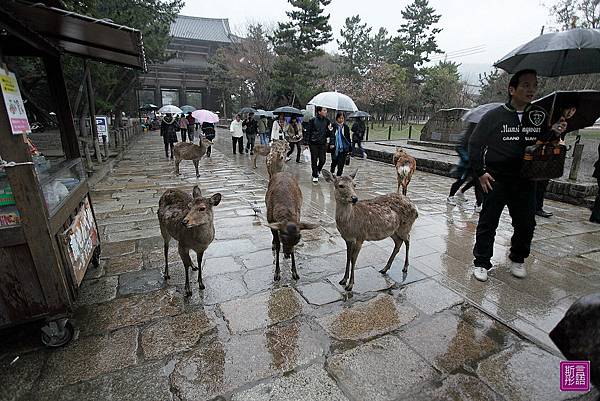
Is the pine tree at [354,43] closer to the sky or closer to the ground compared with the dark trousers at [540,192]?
closer to the sky

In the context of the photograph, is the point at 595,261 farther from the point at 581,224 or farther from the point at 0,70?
the point at 0,70

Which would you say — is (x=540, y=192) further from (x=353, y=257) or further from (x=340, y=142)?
(x=353, y=257)

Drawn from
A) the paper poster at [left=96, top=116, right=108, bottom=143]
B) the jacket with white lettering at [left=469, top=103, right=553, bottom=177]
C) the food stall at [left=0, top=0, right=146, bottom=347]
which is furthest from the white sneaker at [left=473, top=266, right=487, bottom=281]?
the paper poster at [left=96, top=116, right=108, bottom=143]

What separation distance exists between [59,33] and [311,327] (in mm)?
3832

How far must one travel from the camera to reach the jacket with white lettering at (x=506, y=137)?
3348 mm

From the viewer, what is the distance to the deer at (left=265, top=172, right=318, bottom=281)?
3.27 meters

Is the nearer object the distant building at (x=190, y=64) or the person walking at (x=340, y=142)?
the person walking at (x=340, y=142)

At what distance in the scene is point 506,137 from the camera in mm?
3395

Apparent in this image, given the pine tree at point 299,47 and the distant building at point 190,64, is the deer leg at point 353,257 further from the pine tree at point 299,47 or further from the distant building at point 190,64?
the distant building at point 190,64

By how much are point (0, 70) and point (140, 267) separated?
255 cm

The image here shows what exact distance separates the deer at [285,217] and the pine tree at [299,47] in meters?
20.0

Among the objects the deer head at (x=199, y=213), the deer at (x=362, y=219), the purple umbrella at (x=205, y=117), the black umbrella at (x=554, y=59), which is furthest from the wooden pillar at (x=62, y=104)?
the purple umbrella at (x=205, y=117)

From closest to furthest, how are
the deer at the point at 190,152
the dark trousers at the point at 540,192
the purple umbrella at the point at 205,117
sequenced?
the dark trousers at the point at 540,192 < the deer at the point at 190,152 < the purple umbrella at the point at 205,117

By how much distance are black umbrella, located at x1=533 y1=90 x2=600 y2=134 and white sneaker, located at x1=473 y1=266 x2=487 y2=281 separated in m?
1.80
